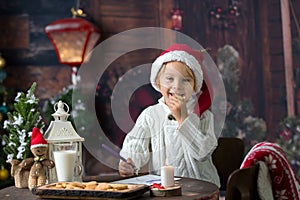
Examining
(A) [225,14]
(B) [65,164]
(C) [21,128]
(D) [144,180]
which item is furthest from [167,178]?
(A) [225,14]

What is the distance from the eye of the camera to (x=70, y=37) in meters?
4.46

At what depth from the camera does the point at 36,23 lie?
4.85 metres

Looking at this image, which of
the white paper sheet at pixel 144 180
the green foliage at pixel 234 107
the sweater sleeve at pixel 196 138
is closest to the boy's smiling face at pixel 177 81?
the sweater sleeve at pixel 196 138

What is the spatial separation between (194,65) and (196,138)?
1.13ft

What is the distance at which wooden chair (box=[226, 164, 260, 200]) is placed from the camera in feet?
5.69

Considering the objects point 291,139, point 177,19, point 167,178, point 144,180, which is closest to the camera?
point 167,178

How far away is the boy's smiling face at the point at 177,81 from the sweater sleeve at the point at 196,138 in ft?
0.37

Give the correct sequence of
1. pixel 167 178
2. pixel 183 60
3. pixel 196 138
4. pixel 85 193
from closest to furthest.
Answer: pixel 85 193 → pixel 167 178 → pixel 196 138 → pixel 183 60

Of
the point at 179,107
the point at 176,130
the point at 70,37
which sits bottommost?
the point at 176,130

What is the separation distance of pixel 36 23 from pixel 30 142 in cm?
276

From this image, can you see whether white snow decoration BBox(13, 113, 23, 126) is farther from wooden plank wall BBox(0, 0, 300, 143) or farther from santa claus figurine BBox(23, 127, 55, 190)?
wooden plank wall BBox(0, 0, 300, 143)

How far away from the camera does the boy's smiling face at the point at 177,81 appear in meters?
2.51

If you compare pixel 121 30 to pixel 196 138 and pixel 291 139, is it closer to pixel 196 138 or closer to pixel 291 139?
pixel 291 139

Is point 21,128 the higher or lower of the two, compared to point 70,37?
lower
